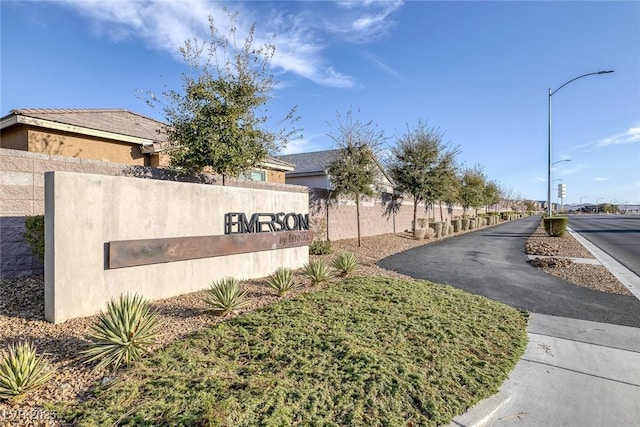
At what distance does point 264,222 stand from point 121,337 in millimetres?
4700

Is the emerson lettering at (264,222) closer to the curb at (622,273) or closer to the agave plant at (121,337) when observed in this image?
the agave plant at (121,337)

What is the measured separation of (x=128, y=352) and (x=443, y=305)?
5372 millimetres

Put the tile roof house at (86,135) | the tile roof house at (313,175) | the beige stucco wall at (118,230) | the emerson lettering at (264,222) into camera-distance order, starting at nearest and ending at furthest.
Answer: the beige stucco wall at (118,230) → the emerson lettering at (264,222) → the tile roof house at (86,135) → the tile roof house at (313,175)

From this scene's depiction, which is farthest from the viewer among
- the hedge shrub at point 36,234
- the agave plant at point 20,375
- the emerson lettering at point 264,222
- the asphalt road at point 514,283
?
the emerson lettering at point 264,222

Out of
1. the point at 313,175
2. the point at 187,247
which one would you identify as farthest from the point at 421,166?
the point at 187,247

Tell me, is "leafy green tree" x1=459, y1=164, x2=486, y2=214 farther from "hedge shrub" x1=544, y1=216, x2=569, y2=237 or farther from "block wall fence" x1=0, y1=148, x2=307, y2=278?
"block wall fence" x1=0, y1=148, x2=307, y2=278

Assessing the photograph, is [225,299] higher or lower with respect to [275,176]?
lower

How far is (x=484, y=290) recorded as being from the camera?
8.38 metres

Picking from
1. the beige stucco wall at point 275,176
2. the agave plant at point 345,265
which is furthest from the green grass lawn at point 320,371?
the beige stucco wall at point 275,176

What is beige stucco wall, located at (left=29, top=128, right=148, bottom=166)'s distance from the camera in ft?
35.7

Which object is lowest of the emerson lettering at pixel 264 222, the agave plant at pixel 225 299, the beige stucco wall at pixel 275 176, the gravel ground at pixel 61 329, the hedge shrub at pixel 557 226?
Result: the gravel ground at pixel 61 329

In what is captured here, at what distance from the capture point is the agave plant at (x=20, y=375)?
3170 millimetres

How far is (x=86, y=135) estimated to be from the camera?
11688 millimetres

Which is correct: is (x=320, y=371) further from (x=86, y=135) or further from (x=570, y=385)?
(x=86, y=135)
